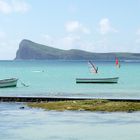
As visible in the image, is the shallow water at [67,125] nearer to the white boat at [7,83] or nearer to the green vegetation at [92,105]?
the green vegetation at [92,105]

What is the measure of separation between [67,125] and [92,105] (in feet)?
27.9

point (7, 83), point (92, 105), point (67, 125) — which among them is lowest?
point (67, 125)

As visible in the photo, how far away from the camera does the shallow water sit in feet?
88.1

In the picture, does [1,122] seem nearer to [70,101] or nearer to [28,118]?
[28,118]

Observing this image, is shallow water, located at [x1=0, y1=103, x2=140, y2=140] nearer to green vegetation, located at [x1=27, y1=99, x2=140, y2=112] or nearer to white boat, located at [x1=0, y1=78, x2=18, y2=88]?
green vegetation, located at [x1=27, y1=99, x2=140, y2=112]

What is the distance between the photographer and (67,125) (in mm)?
30359

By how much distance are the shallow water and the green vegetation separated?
56.1 inches

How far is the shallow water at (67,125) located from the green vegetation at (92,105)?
56.1 inches

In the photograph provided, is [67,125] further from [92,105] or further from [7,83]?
[7,83]

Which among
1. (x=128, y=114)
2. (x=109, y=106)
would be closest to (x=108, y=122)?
(x=128, y=114)

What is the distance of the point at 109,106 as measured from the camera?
37.6 m

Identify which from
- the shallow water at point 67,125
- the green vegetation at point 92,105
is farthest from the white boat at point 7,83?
the shallow water at point 67,125

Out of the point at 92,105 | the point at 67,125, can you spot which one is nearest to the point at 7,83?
the point at 92,105

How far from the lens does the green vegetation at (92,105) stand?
1443 inches
